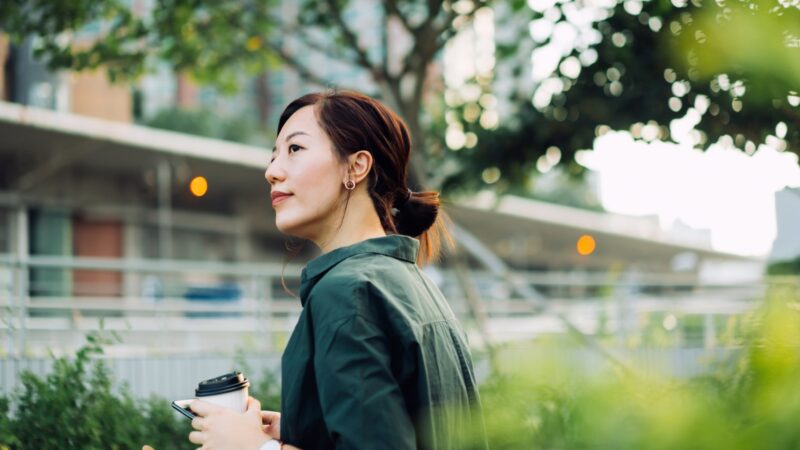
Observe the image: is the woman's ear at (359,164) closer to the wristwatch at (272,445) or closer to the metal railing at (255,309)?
the wristwatch at (272,445)

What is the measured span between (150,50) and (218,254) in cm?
2147

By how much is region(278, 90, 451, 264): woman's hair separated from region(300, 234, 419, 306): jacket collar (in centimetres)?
17

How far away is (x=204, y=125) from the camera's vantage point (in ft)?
167

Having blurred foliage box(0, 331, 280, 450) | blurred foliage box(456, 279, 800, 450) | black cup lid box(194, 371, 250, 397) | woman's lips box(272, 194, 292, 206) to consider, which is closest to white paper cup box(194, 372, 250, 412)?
black cup lid box(194, 371, 250, 397)

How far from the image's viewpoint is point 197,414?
1.68 meters

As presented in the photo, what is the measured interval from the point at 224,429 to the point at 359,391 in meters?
0.32

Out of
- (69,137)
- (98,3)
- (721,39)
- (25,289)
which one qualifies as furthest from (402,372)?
(69,137)

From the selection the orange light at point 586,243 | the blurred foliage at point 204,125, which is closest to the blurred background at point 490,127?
the orange light at point 586,243

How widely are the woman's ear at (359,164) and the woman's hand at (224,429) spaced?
517 mm

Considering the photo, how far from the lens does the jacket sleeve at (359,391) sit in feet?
4.73

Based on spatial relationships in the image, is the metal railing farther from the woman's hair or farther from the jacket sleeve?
the jacket sleeve

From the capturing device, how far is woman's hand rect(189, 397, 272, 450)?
1.63m

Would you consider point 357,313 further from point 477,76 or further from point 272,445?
point 477,76

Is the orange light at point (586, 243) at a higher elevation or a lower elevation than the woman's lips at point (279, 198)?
higher
